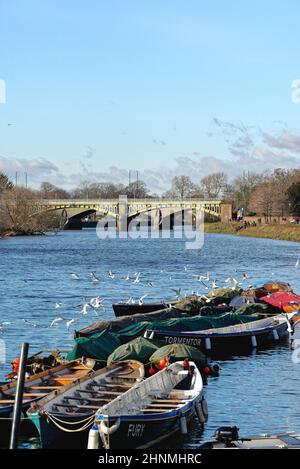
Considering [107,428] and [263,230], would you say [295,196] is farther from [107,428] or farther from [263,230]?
[107,428]

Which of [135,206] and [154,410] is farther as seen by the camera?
[135,206]

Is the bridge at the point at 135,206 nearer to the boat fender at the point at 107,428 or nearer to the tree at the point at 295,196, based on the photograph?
the tree at the point at 295,196

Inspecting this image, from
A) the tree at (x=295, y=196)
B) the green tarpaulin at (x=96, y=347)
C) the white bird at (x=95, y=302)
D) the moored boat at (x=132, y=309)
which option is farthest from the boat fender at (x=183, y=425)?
the tree at (x=295, y=196)

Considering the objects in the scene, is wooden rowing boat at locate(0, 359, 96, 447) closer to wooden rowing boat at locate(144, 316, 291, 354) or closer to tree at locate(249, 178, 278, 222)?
wooden rowing boat at locate(144, 316, 291, 354)

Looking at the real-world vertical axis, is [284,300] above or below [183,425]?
above

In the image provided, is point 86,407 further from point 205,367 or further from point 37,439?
point 205,367

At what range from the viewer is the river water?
2833 cm

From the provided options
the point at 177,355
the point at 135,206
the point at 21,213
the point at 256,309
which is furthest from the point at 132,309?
the point at 135,206

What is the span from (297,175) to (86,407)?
169765 mm

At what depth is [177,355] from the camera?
30.7m

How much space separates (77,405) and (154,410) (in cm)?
205

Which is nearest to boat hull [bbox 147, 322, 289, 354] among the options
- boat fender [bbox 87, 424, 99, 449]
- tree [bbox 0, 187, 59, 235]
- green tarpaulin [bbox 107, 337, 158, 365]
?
green tarpaulin [bbox 107, 337, 158, 365]

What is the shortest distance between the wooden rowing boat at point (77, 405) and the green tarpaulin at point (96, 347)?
3821 mm
